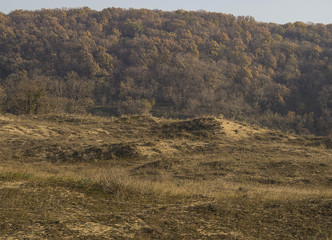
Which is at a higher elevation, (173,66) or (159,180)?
(173,66)

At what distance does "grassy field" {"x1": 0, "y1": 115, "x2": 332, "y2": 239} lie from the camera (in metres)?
4.95

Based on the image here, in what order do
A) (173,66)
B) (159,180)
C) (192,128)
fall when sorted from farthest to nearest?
1. (173,66)
2. (192,128)
3. (159,180)

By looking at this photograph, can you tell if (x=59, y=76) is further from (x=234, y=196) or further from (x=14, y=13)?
(x=234, y=196)

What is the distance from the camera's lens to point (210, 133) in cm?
1881

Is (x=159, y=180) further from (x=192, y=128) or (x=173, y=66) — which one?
(x=173, y=66)

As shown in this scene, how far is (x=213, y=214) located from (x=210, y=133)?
43.8ft

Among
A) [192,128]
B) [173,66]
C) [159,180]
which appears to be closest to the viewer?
[159,180]

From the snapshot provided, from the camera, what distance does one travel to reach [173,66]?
2719 inches

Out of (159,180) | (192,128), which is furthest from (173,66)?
(159,180)

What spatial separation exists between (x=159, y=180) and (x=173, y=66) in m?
60.5

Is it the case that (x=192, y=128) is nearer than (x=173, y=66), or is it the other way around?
(x=192, y=128)

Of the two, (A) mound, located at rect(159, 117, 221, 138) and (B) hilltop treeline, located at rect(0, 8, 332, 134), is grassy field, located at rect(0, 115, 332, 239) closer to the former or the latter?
(A) mound, located at rect(159, 117, 221, 138)

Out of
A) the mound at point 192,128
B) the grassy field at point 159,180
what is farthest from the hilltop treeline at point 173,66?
the grassy field at point 159,180

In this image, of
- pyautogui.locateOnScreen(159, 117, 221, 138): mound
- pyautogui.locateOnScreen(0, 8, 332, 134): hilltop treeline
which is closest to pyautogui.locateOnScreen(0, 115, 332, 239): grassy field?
pyautogui.locateOnScreen(159, 117, 221, 138): mound
